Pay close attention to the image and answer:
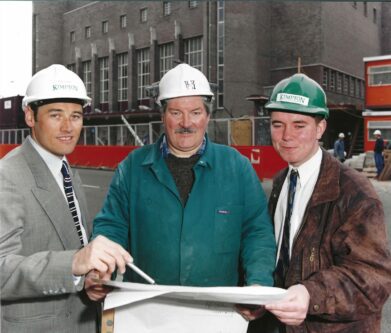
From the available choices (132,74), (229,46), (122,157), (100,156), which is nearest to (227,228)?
(122,157)

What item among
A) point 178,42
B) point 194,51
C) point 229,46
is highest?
point 178,42

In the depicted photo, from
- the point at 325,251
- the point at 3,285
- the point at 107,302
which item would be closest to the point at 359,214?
the point at 325,251

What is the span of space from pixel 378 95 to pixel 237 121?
456 inches

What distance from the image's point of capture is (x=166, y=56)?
44.3m

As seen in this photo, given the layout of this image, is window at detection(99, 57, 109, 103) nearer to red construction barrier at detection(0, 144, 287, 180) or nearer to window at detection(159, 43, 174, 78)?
window at detection(159, 43, 174, 78)

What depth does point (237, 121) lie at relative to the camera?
70.7ft

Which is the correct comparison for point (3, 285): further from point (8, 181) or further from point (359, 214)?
point (359, 214)

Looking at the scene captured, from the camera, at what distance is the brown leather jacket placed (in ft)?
6.58

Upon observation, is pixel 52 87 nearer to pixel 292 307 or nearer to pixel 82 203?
pixel 82 203

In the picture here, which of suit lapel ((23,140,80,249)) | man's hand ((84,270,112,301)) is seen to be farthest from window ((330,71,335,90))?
man's hand ((84,270,112,301))

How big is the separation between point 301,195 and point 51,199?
1.38 meters

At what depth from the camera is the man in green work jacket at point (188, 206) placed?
2.44 m

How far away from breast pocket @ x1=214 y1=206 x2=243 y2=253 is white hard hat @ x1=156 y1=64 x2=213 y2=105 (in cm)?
72

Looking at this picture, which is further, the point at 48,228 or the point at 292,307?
the point at 48,228
